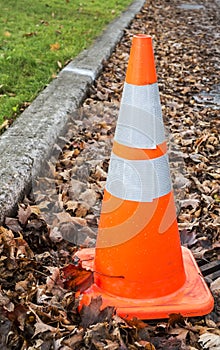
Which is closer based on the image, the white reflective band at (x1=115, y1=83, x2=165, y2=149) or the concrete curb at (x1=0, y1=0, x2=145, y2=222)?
the white reflective band at (x1=115, y1=83, x2=165, y2=149)

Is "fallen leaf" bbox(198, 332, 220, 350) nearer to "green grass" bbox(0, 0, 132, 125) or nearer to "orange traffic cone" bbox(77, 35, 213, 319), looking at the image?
"orange traffic cone" bbox(77, 35, 213, 319)

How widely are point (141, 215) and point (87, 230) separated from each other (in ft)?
2.35

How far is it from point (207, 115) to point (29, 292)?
3180 millimetres

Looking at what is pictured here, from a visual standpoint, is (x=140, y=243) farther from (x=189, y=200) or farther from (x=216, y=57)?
(x=216, y=57)

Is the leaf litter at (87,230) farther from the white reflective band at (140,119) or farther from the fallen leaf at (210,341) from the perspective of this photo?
the white reflective band at (140,119)

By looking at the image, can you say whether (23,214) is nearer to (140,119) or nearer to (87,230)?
(87,230)

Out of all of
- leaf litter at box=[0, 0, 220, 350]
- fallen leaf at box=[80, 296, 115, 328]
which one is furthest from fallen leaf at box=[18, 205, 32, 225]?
fallen leaf at box=[80, 296, 115, 328]

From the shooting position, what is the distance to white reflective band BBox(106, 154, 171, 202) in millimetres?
2326

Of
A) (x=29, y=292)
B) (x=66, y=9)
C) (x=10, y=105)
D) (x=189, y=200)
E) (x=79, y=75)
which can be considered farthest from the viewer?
(x=66, y=9)

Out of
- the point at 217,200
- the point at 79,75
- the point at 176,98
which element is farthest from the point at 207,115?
the point at 217,200

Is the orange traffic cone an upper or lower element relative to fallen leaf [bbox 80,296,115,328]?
upper

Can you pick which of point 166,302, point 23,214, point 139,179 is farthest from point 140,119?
point 23,214

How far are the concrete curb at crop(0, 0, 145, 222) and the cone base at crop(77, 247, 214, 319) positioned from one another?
725 millimetres

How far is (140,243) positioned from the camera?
2336 millimetres
